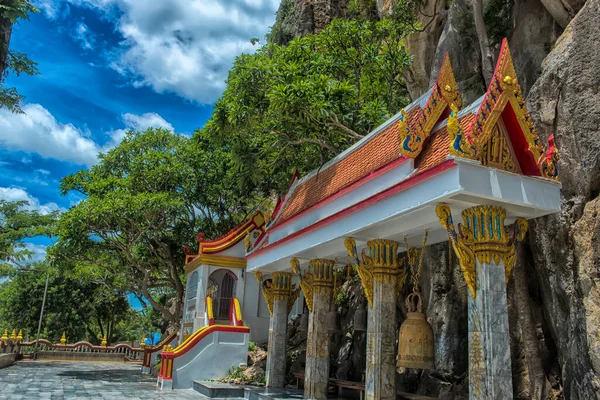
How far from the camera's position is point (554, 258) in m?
7.66

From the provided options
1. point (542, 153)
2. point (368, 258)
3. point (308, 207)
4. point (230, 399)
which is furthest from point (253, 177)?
point (542, 153)

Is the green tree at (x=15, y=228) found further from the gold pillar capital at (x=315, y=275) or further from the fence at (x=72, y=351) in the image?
the gold pillar capital at (x=315, y=275)

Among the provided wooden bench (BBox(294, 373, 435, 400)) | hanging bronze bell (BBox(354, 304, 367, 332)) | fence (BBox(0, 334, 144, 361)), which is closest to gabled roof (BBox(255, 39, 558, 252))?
hanging bronze bell (BBox(354, 304, 367, 332))

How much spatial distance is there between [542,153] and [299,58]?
29.2 ft

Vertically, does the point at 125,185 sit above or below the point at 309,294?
above

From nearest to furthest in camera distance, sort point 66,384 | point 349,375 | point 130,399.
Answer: point 130,399 < point 349,375 < point 66,384

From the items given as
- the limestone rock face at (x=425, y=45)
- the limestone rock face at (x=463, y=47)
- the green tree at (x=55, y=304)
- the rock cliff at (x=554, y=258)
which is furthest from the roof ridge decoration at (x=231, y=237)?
the green tree at (x=55, y=304)

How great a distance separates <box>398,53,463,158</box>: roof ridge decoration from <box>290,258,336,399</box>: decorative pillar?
395cm

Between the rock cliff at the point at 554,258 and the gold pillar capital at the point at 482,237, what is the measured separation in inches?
44.3

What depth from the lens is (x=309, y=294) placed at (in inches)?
424

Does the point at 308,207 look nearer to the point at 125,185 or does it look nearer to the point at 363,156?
the point at 363,156

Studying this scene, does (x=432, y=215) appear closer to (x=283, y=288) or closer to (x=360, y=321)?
(x=360, y=321)

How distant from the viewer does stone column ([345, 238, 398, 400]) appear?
25.7 ft

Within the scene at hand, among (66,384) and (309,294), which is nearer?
(309,294)
